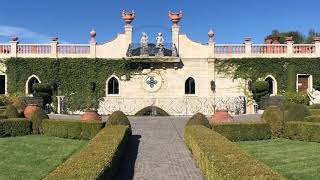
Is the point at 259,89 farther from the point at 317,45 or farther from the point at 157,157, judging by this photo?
the point at 157,157

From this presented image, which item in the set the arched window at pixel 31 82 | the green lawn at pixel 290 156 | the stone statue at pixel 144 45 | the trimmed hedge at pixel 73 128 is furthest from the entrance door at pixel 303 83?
the trimmed hedge at pixel 73 128

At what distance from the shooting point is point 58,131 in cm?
1809

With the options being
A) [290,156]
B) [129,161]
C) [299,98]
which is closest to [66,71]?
[299,98]

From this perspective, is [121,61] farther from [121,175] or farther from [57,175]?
[57,175]

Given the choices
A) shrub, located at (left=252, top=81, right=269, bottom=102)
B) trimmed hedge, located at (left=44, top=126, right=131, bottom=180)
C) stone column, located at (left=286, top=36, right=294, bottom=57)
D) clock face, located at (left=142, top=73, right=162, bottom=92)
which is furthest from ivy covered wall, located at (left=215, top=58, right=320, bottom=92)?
trimmed hedge, located at (left=44, top=126, right=131, bottom=180)

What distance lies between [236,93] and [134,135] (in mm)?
15964

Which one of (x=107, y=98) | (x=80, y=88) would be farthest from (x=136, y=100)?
(x=80, y=88)

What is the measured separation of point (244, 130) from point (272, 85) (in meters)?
16.9

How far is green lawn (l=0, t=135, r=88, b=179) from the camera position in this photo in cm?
1111

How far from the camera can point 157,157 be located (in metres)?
13.7

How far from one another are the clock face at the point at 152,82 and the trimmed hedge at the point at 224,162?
62.9 feet

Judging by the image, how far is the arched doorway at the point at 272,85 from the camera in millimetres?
33250

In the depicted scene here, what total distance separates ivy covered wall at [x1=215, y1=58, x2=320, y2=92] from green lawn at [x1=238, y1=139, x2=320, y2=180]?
16.2 metres

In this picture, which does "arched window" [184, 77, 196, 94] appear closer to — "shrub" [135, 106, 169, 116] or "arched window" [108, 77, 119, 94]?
"shrub" [135, 106, 169, 116]
